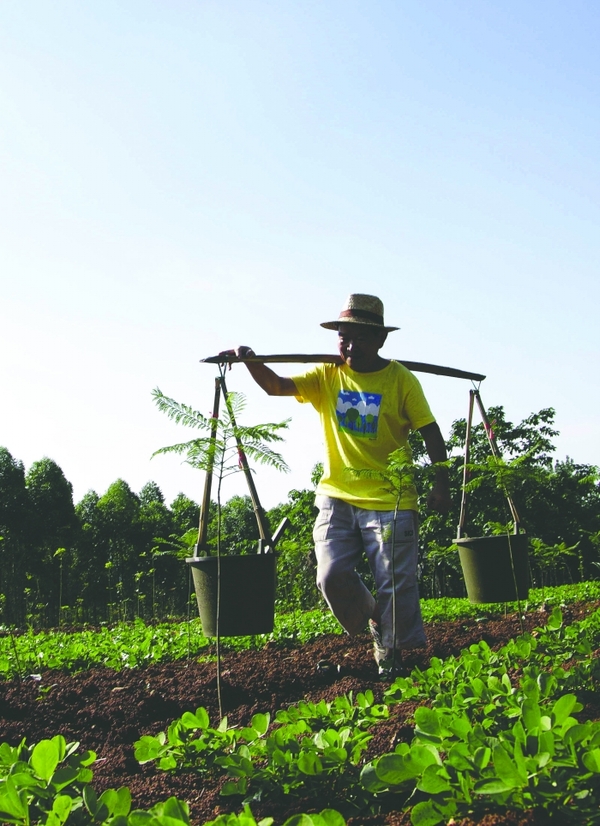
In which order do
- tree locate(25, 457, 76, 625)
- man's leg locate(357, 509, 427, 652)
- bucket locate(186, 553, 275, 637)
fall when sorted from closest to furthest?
bucket locate(186, 553, 275, 637), man's leg locate(357, 509, 427, 652), tree locate(25, 457, 76, 625)

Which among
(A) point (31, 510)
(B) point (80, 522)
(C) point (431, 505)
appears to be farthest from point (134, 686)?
(B) point (80, 522)

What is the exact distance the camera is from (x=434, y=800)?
1.35 m

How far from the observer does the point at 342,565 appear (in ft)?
13.9

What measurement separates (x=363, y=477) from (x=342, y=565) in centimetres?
57

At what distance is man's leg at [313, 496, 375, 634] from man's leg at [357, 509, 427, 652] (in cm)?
13

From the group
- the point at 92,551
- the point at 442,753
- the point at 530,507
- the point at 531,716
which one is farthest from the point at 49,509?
the point at 531,716

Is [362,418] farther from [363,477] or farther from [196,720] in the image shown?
[196,720]

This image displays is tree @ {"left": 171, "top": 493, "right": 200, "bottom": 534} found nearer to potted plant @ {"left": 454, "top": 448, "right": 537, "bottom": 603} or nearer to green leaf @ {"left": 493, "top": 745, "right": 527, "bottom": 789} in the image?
potted plant @ {"left": 454, "top": 448, "right": 537, "bottom": 603}

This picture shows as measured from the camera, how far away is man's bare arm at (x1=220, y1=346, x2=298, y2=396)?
4.52 m

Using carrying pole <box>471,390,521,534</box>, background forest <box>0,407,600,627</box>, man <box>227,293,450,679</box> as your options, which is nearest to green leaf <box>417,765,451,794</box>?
→ man <box>227,293,450,679</box>

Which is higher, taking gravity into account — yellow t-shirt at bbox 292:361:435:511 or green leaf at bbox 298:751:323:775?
yellow t-shirt at bbox 292:361:435:511

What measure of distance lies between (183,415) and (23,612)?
12.9 meters

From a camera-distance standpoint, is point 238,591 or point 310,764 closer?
point 310,764

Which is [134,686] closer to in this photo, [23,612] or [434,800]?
[434,800]
